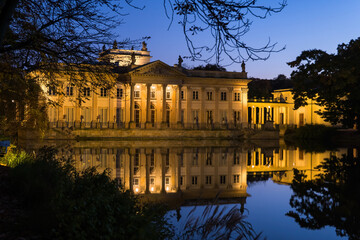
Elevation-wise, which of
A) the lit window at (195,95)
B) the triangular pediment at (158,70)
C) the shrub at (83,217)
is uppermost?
the triangular pediment at (158,70)

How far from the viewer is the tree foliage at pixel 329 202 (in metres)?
9.05

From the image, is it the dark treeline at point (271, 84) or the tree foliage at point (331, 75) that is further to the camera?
the dark treeline at point (271, 84)

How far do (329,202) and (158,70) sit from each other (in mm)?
43896

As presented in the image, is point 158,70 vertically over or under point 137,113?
over

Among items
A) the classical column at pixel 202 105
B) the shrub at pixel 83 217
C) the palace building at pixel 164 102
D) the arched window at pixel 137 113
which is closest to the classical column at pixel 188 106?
the palace building at pixel 164 102

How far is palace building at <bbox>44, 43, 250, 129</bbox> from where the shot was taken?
51.9 meters

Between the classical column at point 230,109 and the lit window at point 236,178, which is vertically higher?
the classical column at point 230,109

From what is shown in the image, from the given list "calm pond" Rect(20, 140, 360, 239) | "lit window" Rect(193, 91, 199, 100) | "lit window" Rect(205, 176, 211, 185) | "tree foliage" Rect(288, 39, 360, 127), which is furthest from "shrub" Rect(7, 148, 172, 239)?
"lit window" Rect(193, 91, 199, 100)

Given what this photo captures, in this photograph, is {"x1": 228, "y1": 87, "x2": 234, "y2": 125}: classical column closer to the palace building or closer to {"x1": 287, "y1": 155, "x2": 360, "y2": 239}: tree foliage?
the palace building

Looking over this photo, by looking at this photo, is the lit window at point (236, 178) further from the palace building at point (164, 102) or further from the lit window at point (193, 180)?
the palace building at point (164, 102)

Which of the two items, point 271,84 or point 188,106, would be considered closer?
point 188,106

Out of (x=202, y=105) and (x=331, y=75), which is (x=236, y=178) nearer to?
(x=331, y=75)

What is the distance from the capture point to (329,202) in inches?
439

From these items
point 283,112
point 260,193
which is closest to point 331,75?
point 260,193
